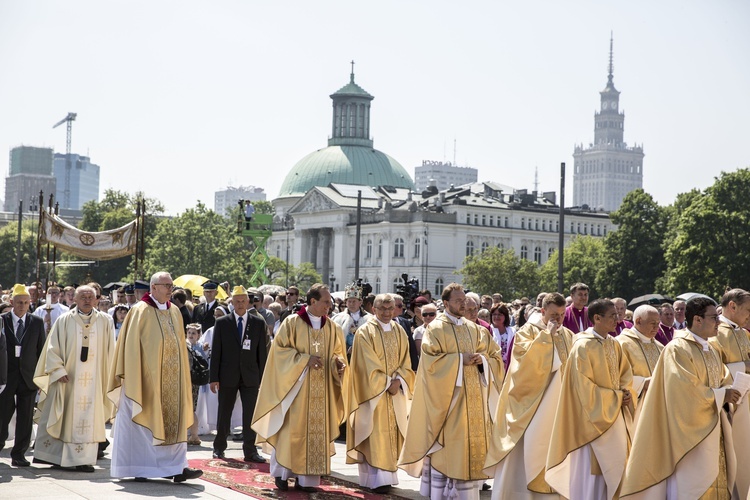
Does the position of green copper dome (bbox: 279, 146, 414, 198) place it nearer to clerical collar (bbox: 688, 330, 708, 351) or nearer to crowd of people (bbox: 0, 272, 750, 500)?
crowd of people (bbox: 0, 272, 750, 500)

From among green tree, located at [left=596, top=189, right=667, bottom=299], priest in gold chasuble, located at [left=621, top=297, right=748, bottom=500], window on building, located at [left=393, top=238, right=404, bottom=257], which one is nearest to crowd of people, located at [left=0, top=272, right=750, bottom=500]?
priest in gold chasuble, located at [left=621, top=297, right=748, bottom=500]

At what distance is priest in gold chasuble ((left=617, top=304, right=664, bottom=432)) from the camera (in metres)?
10.7

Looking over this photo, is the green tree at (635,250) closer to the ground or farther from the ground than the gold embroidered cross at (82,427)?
farther from the ground

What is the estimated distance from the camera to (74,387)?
526 inches

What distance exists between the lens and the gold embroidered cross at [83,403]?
43.6 ft

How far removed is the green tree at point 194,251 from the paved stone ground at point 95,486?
72100 mm

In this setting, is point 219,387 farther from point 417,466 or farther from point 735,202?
point 735,202

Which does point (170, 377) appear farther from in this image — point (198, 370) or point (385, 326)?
point (198, 370)

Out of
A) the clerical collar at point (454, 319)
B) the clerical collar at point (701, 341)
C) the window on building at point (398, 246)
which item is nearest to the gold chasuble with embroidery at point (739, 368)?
the clerical collar at point (701, 341)

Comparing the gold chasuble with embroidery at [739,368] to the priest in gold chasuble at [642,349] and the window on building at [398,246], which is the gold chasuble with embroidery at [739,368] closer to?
the priest in gold chasuble at [642,349]

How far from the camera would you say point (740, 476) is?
10156 mm

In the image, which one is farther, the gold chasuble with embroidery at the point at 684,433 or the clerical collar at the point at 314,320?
the clerical collar at the point at 314,320

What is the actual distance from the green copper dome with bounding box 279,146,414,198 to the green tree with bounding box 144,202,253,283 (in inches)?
1646

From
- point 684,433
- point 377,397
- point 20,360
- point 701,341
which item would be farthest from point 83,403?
point 701,341
